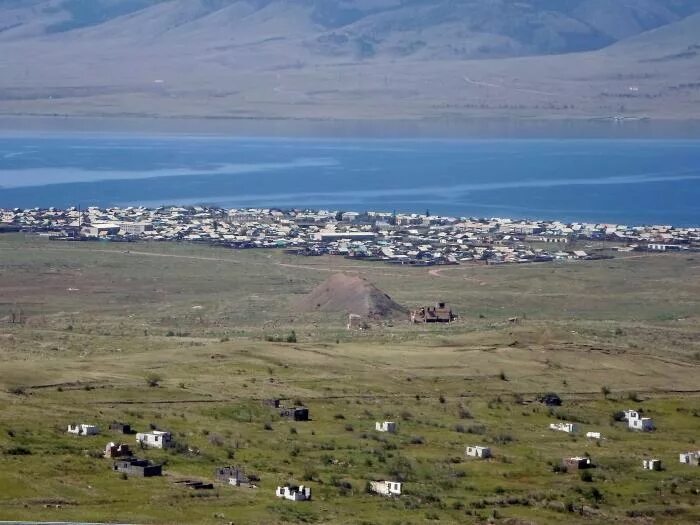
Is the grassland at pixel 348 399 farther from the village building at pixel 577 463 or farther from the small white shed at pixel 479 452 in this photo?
the village building at pixel 577 463

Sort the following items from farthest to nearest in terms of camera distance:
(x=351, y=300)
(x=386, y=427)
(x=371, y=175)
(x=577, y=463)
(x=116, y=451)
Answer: (x=371, y=175) → (x=351, y=300) → (x=386, y=427) → (x=577, y=463) → (x=116, y=451)

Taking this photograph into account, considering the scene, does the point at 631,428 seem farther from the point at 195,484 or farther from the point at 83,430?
the point at 195,484

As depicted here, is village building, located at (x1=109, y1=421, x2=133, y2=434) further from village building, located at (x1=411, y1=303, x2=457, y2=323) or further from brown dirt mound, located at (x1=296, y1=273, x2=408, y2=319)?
brown dirt mound, located at (x1=296, y1=273, x2=408, y2=319)

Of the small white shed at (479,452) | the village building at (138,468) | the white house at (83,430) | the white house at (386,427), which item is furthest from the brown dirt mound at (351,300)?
the village building at (138,468)

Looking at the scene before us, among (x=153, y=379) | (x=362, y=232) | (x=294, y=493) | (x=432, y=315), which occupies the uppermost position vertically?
(x=362, y=232)

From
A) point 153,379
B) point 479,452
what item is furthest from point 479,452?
point 153,379

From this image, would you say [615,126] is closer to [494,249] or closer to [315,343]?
[494,249]

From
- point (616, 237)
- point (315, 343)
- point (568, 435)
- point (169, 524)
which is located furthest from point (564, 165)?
point (169, 524)

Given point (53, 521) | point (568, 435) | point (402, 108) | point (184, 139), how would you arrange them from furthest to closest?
point (402, 108), point (184, 139), point (568, 435), point (53, 521)
